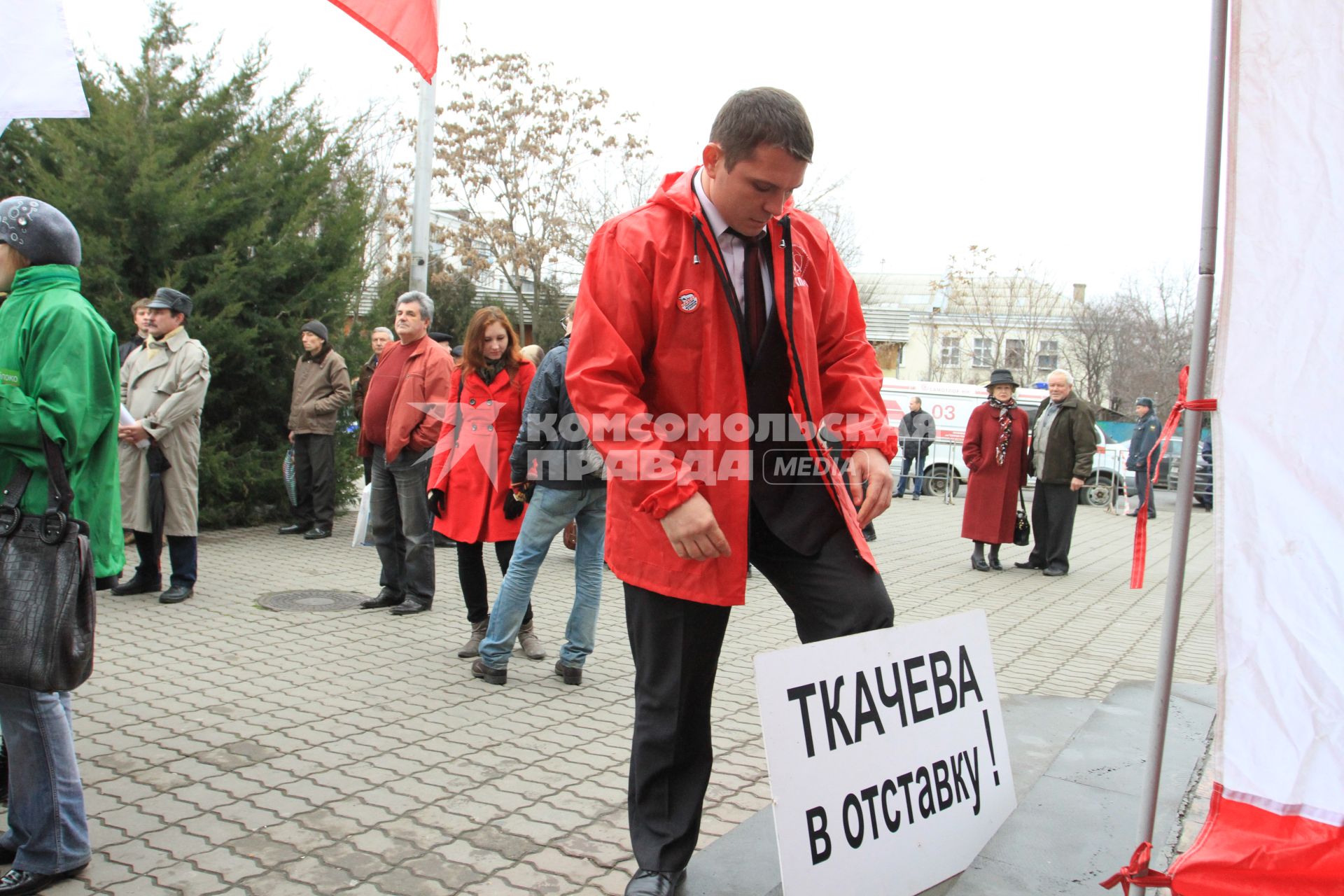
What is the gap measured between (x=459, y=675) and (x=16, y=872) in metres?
2.66

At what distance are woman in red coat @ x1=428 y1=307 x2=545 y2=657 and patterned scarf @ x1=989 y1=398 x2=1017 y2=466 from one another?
246 inches

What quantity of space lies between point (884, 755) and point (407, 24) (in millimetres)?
2999

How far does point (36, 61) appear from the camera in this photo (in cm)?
300

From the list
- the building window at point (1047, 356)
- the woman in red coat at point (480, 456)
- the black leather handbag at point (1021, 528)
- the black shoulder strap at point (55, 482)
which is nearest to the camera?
the black shoulder strap at point (55, 482)

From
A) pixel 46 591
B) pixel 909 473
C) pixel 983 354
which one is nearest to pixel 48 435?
pixel 46 591

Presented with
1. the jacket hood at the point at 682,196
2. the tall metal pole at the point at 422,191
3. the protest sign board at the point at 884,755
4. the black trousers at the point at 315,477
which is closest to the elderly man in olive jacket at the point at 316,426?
the black trousers at the point at 315,477

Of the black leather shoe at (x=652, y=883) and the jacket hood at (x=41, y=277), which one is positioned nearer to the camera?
the black leather shoe at (x=652, y=883)

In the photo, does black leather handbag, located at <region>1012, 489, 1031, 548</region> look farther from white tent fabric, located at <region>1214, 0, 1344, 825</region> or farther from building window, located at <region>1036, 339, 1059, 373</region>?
building window, located at <region>1036, 339, 1059, 373</region>

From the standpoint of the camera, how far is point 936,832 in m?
2.82

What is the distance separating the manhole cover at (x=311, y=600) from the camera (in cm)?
707

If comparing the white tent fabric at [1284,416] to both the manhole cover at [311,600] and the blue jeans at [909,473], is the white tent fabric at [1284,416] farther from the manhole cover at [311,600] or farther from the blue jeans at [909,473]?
the blue jeans at [909,473]

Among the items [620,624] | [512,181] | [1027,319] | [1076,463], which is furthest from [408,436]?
[1027,319]

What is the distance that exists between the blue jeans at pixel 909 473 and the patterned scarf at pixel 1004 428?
33.6 feet

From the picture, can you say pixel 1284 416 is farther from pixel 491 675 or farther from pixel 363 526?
pixel 363 526
